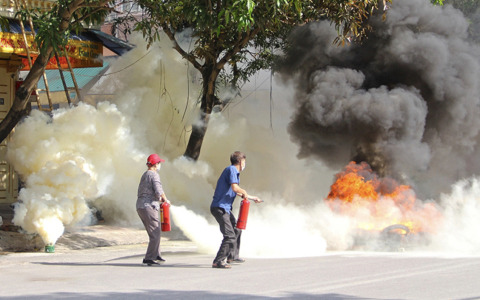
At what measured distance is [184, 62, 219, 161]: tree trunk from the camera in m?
11.8

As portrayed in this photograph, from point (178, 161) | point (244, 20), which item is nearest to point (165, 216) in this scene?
point (244, 20)

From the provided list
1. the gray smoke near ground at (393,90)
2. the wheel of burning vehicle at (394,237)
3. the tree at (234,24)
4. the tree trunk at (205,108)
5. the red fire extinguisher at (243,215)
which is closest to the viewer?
the red fire extinguisher at (243,215)

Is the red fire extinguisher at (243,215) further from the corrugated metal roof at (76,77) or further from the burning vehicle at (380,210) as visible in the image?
the corrugated metal roof at (76,77)

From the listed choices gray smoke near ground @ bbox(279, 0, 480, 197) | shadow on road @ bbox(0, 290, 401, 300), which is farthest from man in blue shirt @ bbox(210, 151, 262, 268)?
gray smoke near ground @ bbox(279, 0, 480, 197)

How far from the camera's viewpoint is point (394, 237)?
8.30 meters

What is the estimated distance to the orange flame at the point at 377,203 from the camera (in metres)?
9.02

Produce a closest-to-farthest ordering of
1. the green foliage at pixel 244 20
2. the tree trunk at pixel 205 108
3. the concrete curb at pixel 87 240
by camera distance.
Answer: the concrete curb at pixel 87 240
the green foliage at pixel 244 20
the tree trunk at pixel 205 108

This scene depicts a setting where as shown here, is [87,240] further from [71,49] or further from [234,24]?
[234,24]

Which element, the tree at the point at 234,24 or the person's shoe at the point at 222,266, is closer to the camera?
the person's shoe at the point at 222,266

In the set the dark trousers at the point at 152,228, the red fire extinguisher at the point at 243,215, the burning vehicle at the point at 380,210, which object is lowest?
the dark trousers at the point at 152,228

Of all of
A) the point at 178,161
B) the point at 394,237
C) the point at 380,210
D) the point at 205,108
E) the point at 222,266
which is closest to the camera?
the point at 222,266

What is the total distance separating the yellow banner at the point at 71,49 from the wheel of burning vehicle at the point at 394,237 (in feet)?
24.6

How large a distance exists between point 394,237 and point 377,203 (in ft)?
4.09

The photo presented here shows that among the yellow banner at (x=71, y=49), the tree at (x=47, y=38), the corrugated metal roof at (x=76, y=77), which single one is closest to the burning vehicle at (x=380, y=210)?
the tree at (x=47, y=38)
